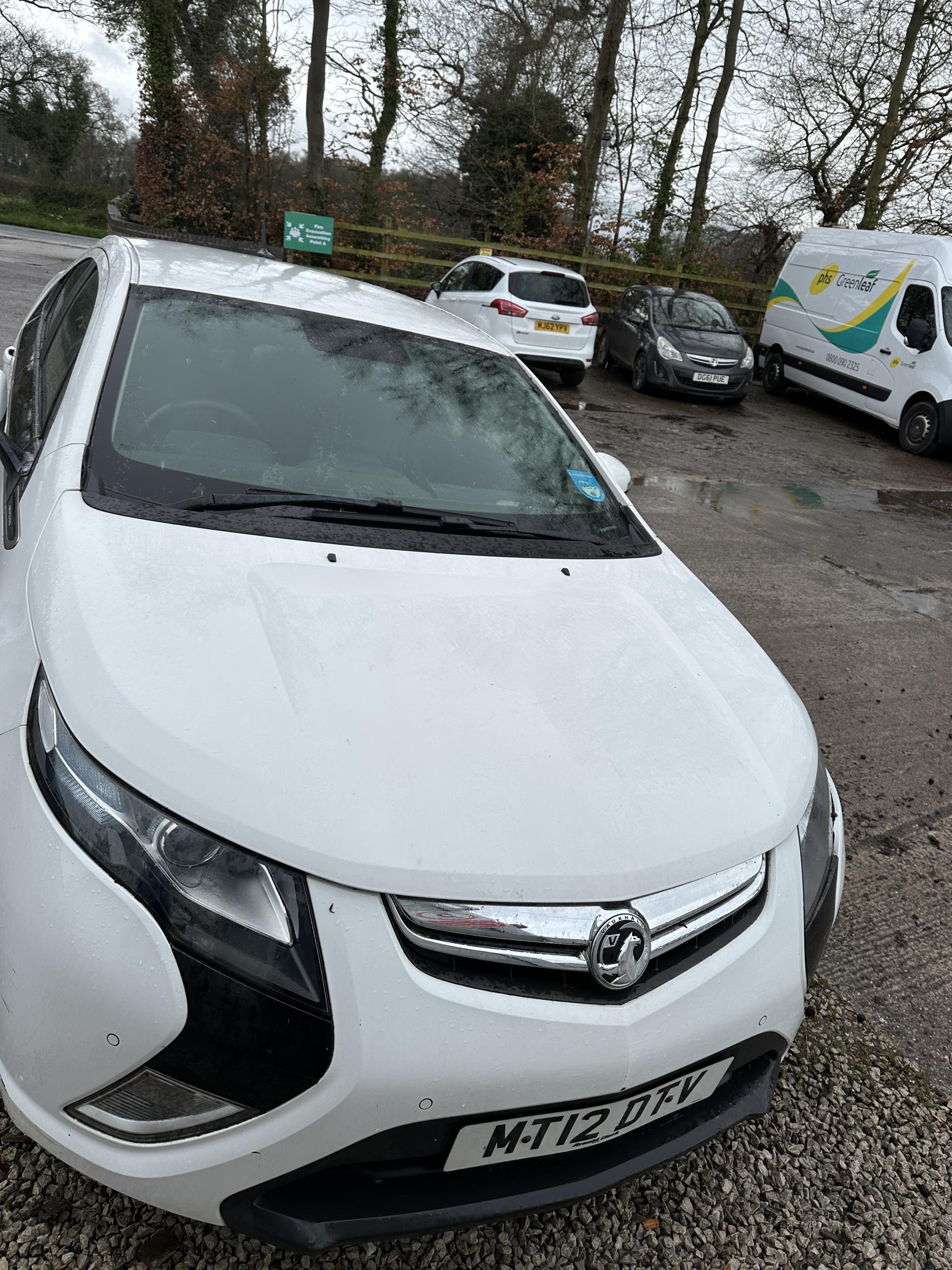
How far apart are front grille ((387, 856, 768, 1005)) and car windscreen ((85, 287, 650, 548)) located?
1.14 meters

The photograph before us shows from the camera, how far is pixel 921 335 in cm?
1037

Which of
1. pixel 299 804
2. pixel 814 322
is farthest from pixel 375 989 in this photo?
pixel 814 322

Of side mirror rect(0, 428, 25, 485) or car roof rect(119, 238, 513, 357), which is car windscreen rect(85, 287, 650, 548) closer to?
car roof rect(119, 238, 513, 357)

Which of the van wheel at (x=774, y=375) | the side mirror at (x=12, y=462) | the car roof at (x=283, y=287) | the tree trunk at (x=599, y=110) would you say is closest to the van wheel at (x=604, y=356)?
the van wheel at (x=774, y=375)

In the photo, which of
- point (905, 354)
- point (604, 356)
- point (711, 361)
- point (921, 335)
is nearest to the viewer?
point (921, 335)

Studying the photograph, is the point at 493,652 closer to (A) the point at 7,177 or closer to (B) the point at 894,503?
(B) the point at 894,503

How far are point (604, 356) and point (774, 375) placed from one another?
2630mm

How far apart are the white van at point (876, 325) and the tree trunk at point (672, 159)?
578 centimetres

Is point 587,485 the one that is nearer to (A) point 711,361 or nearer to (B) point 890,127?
(A) point 711,361

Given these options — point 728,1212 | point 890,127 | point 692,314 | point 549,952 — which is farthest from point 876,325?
point 549,952

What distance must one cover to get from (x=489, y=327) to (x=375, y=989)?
35.6ft

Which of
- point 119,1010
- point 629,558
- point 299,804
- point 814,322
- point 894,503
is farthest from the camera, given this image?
point 814,322

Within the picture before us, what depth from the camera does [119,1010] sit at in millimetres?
1245

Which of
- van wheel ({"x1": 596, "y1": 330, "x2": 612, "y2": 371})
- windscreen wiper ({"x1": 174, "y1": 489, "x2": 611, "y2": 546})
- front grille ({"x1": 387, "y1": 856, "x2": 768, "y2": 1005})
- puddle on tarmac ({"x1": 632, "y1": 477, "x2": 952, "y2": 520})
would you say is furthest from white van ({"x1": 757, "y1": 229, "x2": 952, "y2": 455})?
front grille ({"x1": 387, "y1": 856, "x2": 768, "y2": 1005})
